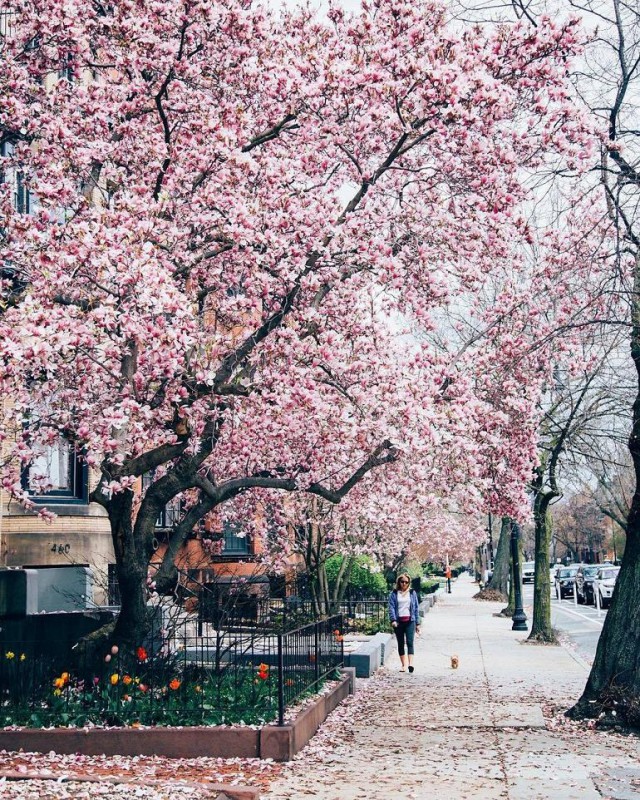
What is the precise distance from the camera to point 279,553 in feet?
69.4

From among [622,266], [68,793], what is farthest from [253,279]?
[68,793]

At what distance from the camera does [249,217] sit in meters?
10.7

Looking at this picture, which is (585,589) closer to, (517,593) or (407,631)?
(517,593)

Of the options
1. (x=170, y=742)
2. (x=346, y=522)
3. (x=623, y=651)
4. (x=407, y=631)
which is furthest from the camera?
(x=346, y=522)

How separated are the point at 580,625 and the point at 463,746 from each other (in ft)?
73.6

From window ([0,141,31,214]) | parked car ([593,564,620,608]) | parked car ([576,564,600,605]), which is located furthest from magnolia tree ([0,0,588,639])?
parked car ([576,564,600,605])

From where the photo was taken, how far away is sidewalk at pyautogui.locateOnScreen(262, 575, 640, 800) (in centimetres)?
848

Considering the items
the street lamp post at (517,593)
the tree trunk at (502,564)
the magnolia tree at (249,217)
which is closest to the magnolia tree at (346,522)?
the magnolia tree at (249,217)

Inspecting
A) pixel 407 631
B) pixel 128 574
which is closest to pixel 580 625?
pixel 407 631

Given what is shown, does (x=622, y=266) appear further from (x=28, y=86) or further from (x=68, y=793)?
(x=68, y=793)

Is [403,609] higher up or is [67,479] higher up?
[67,479]

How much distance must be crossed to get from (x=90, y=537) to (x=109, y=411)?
13.4 metres

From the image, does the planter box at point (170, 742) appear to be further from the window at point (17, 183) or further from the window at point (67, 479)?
the window at point (67, 479)

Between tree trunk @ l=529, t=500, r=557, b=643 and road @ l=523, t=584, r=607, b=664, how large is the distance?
0.82 metres
